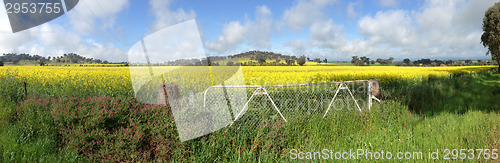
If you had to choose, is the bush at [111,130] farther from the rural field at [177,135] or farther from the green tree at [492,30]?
the green tree at [492,30]

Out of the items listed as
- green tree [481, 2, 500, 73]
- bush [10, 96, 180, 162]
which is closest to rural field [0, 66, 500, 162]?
bush [10, 96, 180, 162]

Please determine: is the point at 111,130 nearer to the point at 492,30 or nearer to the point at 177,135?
the point at 177,135

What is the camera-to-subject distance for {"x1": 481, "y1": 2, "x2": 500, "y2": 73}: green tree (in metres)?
24.0

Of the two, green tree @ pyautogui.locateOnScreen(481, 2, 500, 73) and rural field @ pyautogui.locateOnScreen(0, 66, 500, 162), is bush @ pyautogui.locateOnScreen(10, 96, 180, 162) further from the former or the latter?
green tree @ pyautogui.locateOnScreen(481, 2, 500, 73)

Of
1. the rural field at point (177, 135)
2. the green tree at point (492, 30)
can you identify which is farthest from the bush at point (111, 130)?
the green tree at point (492, 30)

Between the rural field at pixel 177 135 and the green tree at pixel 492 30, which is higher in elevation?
the green tree at pixel 492 30

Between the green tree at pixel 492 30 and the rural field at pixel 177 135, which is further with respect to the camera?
the green tree at pixel 492 30

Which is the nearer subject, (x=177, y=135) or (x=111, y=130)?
(x=177, y=135)

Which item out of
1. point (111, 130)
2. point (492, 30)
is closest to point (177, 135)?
point (111, 130)

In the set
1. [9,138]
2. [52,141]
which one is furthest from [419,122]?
[9,138]

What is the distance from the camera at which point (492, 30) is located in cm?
2452

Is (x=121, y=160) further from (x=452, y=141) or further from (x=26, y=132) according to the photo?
(x=452, y=141)

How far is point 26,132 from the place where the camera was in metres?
4.10

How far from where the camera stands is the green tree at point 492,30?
944 inches
